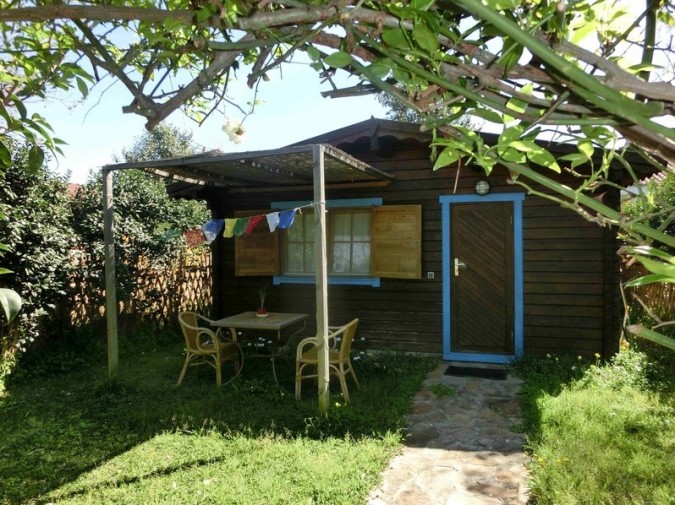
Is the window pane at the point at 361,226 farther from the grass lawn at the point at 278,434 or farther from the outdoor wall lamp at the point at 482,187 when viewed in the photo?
the grass lawn at the point at 278,434

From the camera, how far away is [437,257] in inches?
251

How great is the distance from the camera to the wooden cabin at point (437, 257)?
583 centimetres

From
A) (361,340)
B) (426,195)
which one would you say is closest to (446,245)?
(426,195)

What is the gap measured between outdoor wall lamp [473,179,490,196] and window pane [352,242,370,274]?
171 cm

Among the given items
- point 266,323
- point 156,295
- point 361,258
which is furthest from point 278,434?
point 156,295

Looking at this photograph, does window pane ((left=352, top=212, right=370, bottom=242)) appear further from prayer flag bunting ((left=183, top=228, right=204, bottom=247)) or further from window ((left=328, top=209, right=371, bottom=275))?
prayer flag bunting ((left=183, top=228, right=204, bottom=247))

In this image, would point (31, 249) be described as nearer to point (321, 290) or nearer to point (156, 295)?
point (156, 295)

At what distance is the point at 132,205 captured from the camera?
796cm

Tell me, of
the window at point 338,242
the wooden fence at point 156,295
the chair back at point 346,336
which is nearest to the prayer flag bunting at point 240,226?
the chair back at point 346,336

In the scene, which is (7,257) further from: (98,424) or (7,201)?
(98,424)

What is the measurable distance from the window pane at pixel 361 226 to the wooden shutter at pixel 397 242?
27 cm

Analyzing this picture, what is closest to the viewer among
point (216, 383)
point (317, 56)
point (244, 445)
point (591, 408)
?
point (317, 56)

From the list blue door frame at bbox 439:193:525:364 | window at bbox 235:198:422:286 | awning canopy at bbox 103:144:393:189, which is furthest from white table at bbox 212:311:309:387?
blue door frame at bbox 439:193:525:364

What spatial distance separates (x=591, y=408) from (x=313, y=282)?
158 inches
